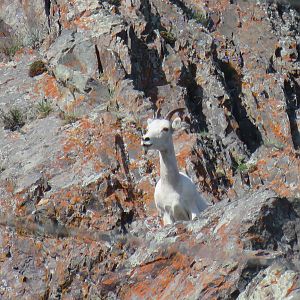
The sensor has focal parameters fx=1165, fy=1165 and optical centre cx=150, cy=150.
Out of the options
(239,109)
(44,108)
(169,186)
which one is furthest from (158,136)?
(239,109)

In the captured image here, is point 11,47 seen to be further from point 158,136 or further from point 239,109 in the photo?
point 158,136

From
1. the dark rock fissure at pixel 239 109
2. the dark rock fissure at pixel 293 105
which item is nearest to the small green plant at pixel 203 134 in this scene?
the dark rock fissure at pixel 239 109

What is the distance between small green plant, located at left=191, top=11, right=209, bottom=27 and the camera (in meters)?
27.7

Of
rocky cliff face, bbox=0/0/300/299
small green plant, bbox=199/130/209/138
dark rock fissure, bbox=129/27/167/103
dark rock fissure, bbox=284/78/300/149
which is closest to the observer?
rocky cliff face, bbox=0/0/300/299

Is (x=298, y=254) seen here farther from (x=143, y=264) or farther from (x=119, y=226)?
(x=119, y=226)

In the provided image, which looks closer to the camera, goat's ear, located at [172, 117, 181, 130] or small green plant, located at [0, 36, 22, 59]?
goat's ear, located at [172, 117, 181, 130]

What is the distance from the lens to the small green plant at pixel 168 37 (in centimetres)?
2517

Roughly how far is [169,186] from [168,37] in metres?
10.6

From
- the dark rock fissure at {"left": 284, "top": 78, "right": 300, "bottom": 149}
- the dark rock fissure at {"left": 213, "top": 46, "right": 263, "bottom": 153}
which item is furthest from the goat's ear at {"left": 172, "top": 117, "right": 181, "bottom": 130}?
the dark rock fissure at {"left": 284, "top": 78, "right": 300, "bottom": 149}

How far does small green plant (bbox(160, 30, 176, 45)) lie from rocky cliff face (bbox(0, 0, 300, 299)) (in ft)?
0.22

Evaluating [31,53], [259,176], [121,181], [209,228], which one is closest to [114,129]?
[121,181]

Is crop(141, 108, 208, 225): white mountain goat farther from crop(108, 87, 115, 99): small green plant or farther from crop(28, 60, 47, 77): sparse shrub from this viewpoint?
crop(28, 60, 47, 77): sparse shrub

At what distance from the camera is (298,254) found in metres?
10.7

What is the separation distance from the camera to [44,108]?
2145 cm
